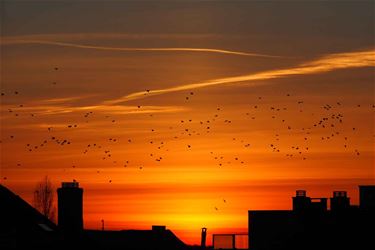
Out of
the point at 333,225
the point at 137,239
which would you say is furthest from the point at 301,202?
the point at 137,239

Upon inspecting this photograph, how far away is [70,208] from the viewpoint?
197 ft

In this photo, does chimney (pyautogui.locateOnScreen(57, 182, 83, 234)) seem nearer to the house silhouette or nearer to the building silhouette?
the house silhouette

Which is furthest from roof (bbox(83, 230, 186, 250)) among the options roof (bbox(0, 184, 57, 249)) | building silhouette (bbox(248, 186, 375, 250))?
roof (bbox(0, 184, 57, 249))

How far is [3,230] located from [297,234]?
1995cm

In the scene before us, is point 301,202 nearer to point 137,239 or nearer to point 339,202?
point 339,202

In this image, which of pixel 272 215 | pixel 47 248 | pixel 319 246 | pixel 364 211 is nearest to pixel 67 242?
pixel 47 248

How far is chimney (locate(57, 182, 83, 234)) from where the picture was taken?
196 feet

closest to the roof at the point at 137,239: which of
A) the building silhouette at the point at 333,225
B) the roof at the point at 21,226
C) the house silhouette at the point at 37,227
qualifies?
the building silhouette at the point at 333,225

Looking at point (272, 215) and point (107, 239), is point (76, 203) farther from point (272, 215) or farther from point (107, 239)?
point (272, 215)

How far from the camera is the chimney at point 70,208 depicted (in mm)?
59812

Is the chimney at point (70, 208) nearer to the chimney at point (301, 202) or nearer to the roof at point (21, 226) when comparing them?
the roof at point (21, 226)

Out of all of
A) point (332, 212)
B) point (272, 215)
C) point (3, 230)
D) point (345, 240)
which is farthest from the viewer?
point (272, 215)

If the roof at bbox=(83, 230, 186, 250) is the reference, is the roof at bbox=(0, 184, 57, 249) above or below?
below

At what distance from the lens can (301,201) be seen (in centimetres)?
6975
